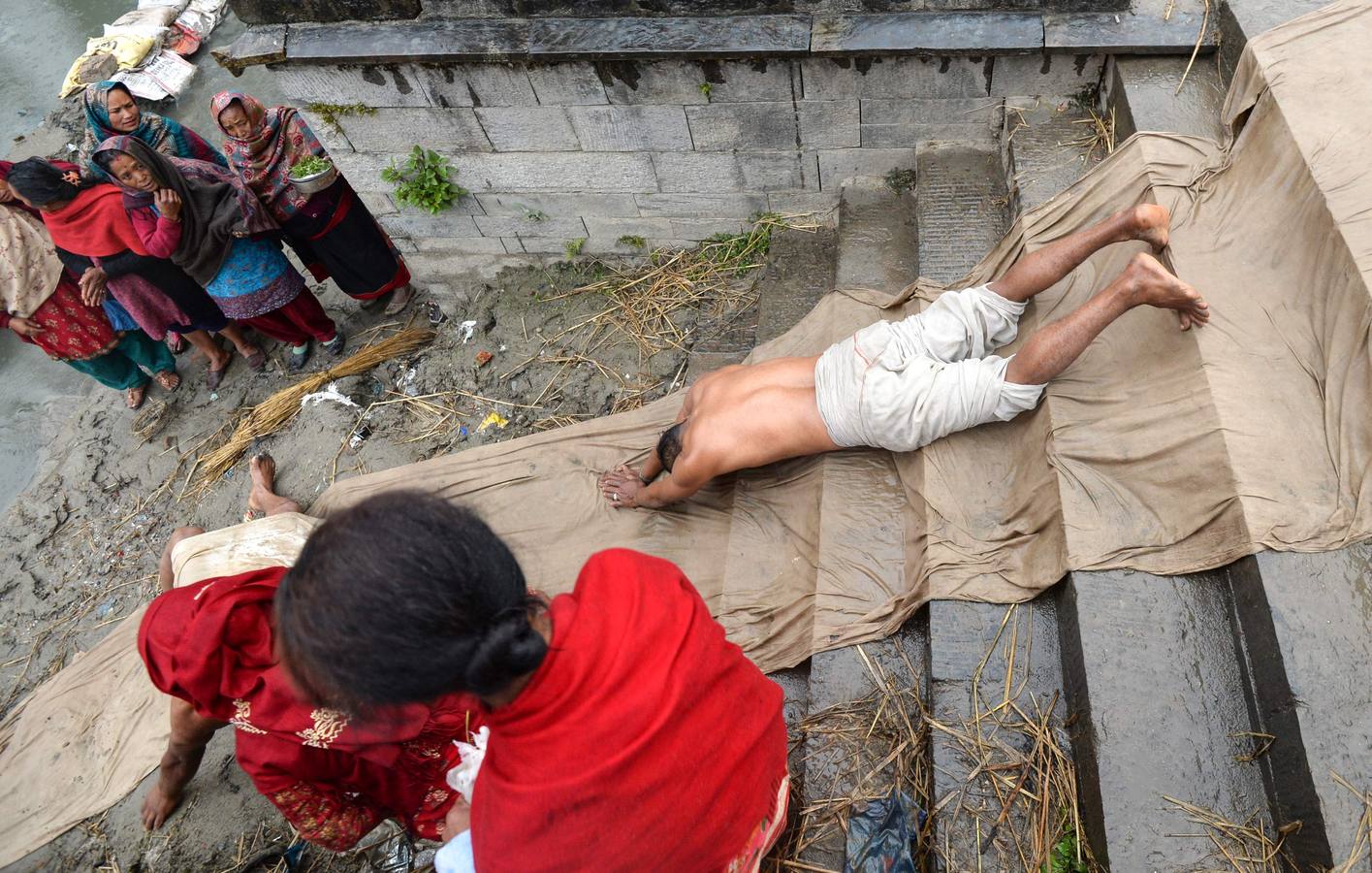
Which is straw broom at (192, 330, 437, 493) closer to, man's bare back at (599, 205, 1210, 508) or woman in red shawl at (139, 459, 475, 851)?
man's bare back at (599, 205, 1210, 508)

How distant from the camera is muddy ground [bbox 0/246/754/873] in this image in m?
4.40

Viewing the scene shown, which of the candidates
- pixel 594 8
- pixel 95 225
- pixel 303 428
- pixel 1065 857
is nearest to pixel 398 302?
pixel 303 428

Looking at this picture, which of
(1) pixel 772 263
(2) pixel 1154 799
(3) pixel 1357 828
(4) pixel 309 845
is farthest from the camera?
(1) pixel 772 263

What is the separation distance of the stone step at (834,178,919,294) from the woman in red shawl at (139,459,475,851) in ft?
8.46

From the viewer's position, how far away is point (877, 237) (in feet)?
12.5

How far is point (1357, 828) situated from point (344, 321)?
566 cm

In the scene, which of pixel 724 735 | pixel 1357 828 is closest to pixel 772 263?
pixel 724 735

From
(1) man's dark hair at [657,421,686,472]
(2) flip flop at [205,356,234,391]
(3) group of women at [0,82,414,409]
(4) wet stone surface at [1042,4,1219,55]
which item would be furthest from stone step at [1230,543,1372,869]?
(2) flip flop at [205,356,234,391]

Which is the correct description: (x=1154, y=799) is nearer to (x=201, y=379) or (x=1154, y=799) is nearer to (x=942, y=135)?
(x=942, y=135)

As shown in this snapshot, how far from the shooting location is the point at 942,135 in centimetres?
370

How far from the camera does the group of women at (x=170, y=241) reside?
4.26 m

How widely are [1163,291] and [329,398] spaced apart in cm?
438

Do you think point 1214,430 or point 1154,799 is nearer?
point 1154,799

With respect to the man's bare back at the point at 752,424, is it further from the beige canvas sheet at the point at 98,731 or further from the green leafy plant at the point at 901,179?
the beige canvas sheet at the point at 98,731
